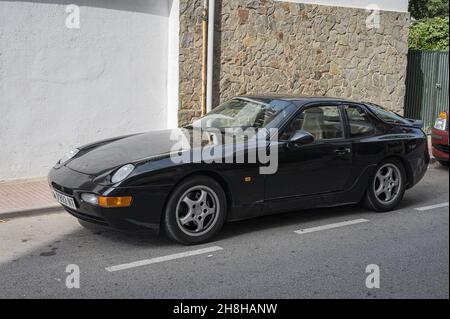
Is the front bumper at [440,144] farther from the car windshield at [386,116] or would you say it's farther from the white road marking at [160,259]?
the white road marking at [160,259]

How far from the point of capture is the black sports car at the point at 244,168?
5582 millimetres

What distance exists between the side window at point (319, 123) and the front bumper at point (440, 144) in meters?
2.79

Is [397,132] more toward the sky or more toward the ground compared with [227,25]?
more toward the ground

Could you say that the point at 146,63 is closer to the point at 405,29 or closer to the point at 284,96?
the point at 284,96

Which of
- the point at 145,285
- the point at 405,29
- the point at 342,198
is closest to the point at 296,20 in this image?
the point at 405,29

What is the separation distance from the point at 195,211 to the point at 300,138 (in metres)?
1.38

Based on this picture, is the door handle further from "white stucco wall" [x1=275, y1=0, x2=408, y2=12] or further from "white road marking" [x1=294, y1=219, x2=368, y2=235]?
"white stucco wall" [x1=275, y1=0, x2=408, y2=12]

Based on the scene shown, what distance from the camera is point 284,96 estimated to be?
23.2 ft

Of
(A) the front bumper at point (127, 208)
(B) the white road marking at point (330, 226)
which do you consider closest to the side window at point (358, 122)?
(B) the white road marking at point (330, 226)

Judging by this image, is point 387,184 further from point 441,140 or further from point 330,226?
point 441,140
